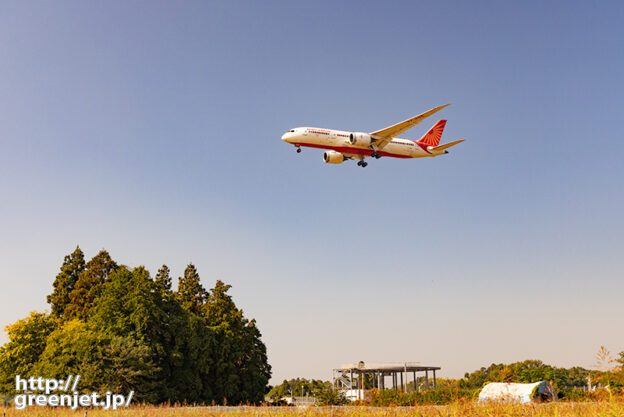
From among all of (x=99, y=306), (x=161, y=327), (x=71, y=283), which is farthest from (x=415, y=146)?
(x=71, y=283)

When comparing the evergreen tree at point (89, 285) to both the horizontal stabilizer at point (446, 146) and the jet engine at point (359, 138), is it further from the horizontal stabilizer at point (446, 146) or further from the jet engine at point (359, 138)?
the horizontal stabilizer at point (446, 146)

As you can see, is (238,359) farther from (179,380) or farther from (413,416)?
(413,416)

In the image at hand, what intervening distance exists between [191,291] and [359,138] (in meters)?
35.1

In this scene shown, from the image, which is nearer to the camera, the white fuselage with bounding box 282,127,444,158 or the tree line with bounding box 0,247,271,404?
the tree line with bounding box 0,247,271,404

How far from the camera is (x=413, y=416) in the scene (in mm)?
10031

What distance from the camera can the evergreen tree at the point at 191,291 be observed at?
71.4m

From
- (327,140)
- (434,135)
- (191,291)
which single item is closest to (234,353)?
(191,291)

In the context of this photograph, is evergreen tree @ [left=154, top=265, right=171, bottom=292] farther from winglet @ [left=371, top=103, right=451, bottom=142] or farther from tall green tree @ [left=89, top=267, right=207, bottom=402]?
winglet @ [left=371, top=103, right=451, bottom=142]

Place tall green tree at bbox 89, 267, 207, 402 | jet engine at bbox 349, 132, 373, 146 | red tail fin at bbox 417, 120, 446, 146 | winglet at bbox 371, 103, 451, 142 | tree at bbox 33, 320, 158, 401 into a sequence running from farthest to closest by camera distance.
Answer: red tail fin at bbox 417, 120, 446, 146, tall green tree at bbox 89, 267, 207, 402, jet engine at bbox 349, 132, 373, 146, winglet at bbox 371, 103, 451, 142, tree at bbox 33, 320, 158, 401

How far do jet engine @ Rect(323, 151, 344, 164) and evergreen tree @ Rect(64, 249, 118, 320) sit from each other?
2672cm

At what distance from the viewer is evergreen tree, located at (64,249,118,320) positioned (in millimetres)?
55812

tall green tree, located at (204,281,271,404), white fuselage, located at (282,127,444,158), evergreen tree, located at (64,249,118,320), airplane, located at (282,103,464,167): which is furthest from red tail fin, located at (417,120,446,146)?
evergreen tree, located at (64,249,118,320)

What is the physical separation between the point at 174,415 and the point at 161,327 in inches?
1535

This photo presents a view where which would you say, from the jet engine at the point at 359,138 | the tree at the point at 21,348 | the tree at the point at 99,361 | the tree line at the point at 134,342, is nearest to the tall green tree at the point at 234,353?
the tree line at the point at 134,342
